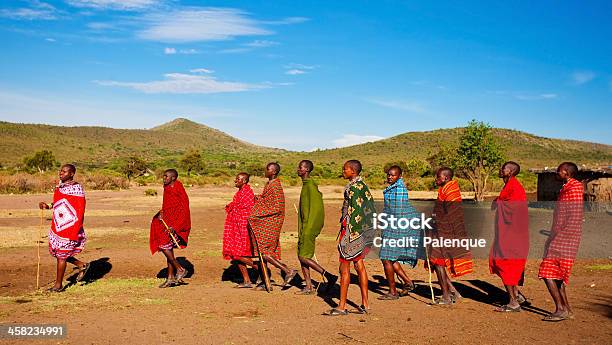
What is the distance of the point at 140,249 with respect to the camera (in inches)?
576

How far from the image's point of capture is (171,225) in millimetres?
9922

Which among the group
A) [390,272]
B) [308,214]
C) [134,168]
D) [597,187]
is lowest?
[390,272]

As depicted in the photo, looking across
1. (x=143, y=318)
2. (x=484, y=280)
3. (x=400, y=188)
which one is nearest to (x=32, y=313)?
(x=143, y=318)

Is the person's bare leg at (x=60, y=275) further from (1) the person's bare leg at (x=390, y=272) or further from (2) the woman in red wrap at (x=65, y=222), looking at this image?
(1) the person's bare leg at (x=390, y=272)

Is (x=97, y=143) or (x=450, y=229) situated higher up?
(x=97, y=143)

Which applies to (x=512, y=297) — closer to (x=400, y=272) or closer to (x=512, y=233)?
(x=512, y=233)

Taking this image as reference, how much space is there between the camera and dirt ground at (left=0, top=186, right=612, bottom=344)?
6998mm

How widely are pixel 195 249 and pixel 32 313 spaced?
23.2 feet

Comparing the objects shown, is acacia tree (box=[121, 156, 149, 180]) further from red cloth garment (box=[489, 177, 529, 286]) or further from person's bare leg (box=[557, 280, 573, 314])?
person's bare leg (box=[557, 280, 573, 314])

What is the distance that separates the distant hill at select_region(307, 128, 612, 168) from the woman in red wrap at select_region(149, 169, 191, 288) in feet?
280

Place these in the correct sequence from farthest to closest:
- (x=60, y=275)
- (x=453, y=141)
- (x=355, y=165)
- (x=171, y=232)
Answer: (x=453, y=141), (x=171, y=232), (x=60, y=275), (x=355, y=165)

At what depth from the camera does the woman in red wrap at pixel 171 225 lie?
9.88 m

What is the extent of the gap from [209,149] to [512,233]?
128987 millimetres

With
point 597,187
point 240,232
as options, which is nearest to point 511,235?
point 240,232
